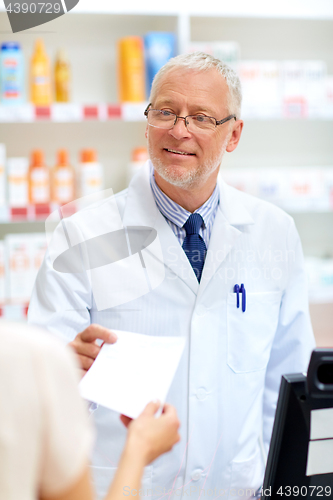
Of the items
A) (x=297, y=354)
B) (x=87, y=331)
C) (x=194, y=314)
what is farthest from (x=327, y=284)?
(x=87, y=331)

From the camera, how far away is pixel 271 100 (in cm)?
229

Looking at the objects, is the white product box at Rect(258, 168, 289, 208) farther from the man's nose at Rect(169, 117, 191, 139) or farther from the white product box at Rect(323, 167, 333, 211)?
the man's nose at Rect(169, 117, 191, 139)

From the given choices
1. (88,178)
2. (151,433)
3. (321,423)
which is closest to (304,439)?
(321,423)

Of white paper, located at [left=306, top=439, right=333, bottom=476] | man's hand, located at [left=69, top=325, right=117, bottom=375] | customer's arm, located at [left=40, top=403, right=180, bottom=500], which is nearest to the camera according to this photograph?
customer's arm, located at [left=40, top=403, right=180, bottom=500]

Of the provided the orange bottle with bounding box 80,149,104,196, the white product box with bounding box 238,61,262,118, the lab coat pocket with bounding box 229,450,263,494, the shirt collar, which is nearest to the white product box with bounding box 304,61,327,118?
the white product box with bounding box 238,61,262,118

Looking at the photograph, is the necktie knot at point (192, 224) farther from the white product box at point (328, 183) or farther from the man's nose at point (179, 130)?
the white product box at point (328, 183)

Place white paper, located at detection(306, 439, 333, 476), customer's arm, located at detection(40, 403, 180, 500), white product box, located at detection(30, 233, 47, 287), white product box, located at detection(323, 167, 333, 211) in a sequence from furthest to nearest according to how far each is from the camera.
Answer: white product box, located at detection(323, 167, 333, 211)
white product box, located at detection(30, 233, 47, 287)
white paper, located at detection(306, 439, 333, 476)
customer's arm, located at detection(40, 403, 180, 500)

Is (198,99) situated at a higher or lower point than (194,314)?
higher

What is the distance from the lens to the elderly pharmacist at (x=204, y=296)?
3.78 ft

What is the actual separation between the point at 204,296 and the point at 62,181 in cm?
114

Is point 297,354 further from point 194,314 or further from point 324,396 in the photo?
point 324,396

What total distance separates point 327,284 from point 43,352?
2.19 meters

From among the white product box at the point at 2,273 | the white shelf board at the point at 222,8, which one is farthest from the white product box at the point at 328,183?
the white product box at the point at 2,273

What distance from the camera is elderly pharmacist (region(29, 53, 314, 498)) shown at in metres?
1.15
